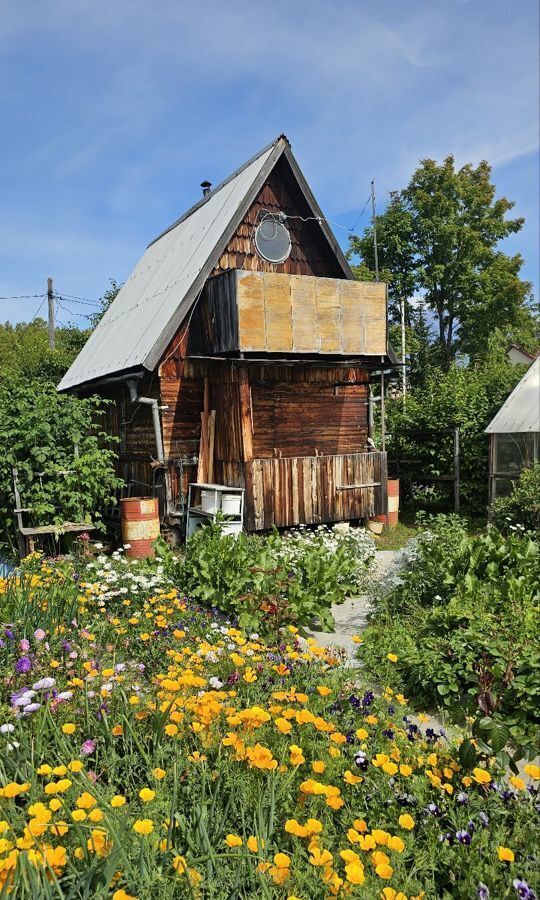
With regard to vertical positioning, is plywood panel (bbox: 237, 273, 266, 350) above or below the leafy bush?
above

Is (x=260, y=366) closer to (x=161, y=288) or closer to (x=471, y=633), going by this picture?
(x=161, y=288)

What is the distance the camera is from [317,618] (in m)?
6.11

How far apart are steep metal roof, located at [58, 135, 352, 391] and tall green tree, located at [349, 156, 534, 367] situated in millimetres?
14729

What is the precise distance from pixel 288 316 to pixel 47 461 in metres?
4.63

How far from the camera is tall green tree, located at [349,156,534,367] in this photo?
27.3 metres

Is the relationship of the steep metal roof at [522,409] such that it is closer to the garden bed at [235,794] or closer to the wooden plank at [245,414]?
the wooden plank at [245,414]

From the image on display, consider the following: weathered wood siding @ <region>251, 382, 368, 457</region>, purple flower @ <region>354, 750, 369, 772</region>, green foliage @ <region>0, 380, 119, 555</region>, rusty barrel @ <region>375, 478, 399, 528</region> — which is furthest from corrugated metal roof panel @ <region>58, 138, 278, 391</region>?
purple flower @ <region>354, 750, 369, 772</region>

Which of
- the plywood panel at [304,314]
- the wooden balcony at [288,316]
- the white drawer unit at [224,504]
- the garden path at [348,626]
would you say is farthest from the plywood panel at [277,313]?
the garden path at [348,626]

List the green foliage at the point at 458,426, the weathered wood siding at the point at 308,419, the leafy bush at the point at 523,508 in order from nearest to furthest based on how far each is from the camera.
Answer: the leafy bush at the point at 523,508
the weathered wood siding at the point at 308,419
the green foliage at the point at 458,426

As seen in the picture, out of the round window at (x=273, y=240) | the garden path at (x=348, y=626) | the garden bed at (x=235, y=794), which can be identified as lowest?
the garden path at (x=348, y=626)

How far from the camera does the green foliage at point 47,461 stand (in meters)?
8.65

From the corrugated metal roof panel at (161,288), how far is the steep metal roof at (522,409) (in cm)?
666

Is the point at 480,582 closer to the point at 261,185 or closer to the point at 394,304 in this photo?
the point at 261,185

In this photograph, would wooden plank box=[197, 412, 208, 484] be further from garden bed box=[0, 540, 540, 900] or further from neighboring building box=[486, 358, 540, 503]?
garden bed box=[0, 540, 540, 900]
